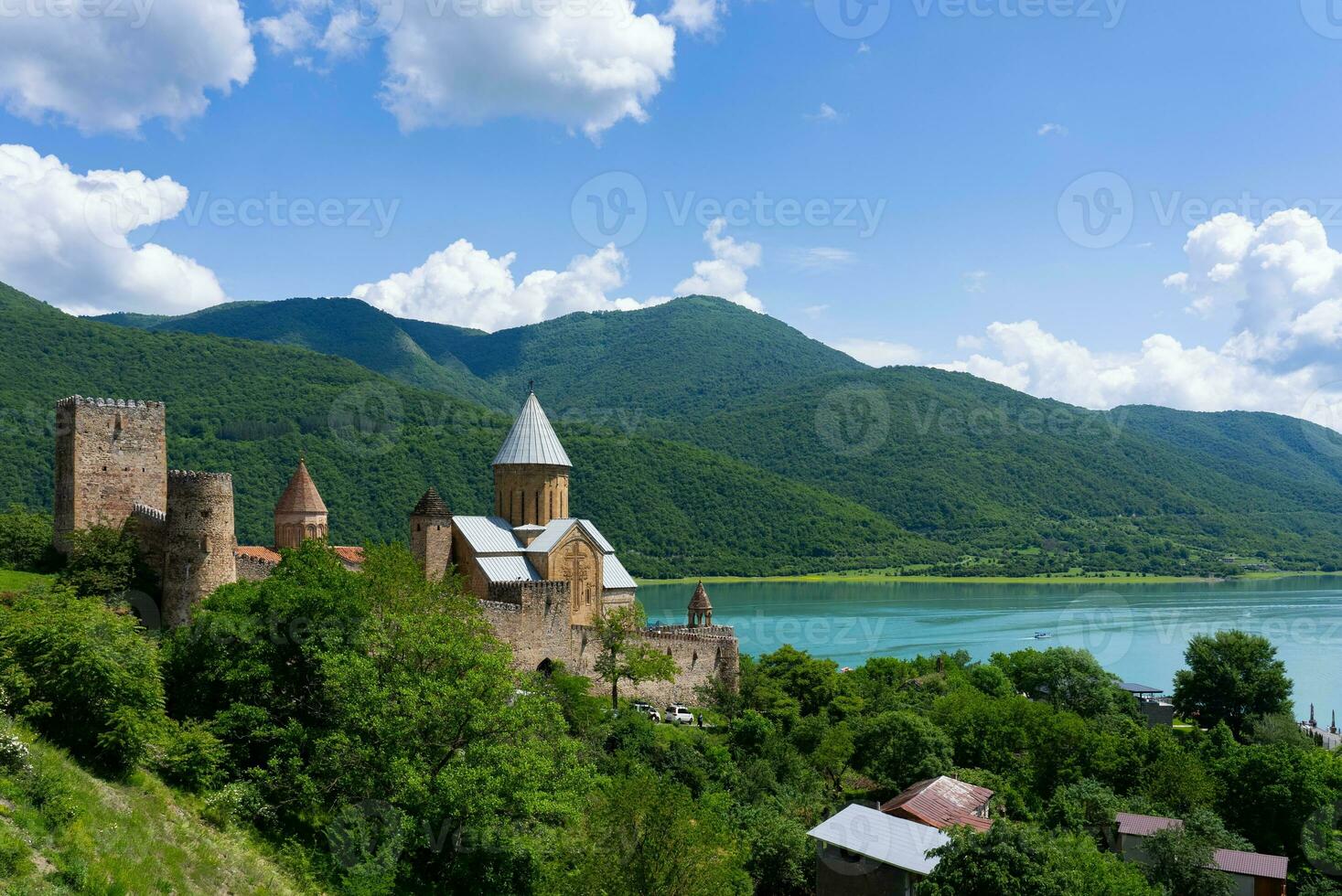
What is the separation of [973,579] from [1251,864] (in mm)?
76733

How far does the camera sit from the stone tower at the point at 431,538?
25.3 meters

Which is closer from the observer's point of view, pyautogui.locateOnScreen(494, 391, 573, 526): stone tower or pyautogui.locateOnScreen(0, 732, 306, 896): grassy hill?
pyautogui.locateOnScreen(0, 732, 306, 896): grassy hill

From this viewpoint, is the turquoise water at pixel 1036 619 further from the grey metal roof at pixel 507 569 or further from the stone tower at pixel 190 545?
the stone tower at pixel 190 545

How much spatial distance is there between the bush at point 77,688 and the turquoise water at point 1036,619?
39198 millimetres

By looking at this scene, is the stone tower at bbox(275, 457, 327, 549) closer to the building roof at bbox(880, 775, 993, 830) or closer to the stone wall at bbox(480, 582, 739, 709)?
the stone wall at bbox(480, 582, 739, 709)

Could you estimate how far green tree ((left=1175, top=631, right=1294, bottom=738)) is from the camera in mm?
30438

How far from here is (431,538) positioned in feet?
83.5

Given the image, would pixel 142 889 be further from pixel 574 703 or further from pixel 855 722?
pixel 855 722

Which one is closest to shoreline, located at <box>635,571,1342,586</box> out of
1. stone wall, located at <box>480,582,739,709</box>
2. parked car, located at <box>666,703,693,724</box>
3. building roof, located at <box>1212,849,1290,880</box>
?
stone wall, located at <box>480,582,739,709</box>

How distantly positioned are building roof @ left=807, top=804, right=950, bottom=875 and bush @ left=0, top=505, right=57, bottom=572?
15.9 meters

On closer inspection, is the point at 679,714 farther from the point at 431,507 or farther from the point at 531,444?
the point at 531,444

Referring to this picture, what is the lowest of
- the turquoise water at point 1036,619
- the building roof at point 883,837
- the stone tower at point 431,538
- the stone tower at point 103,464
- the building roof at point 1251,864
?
the turquoise water at point 1036,619

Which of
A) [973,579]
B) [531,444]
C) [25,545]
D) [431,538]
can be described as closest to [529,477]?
[531,444]

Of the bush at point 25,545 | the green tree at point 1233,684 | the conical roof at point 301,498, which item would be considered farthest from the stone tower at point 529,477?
the green tree at point 1233,684
